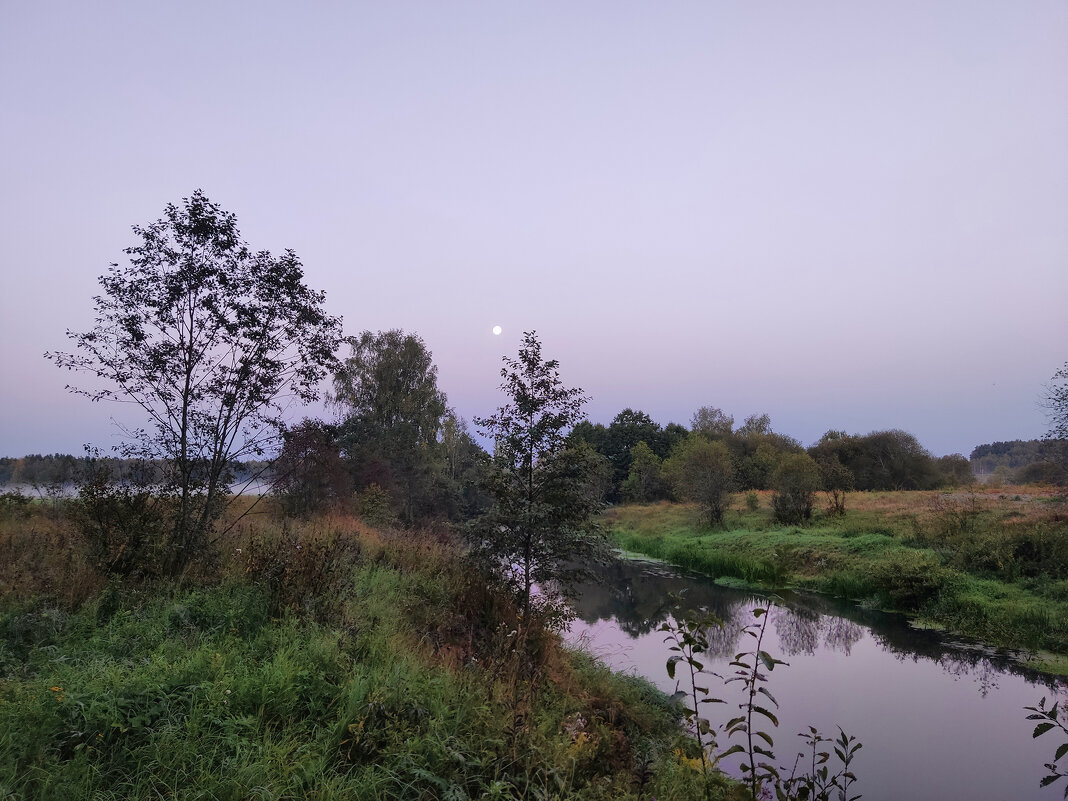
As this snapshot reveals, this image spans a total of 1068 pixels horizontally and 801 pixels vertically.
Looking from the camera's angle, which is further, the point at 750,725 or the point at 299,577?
the point at 299,577

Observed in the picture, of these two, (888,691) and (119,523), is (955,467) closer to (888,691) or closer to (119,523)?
(888,691)

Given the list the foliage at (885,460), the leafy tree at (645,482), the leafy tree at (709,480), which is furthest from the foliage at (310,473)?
the foliage at (885,460)

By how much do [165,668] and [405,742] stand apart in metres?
1.86

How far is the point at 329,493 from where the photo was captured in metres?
21.3

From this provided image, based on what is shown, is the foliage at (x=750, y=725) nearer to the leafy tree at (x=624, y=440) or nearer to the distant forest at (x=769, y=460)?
the distant forest at (x=769, y=460)

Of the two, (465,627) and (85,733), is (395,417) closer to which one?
(465,627)

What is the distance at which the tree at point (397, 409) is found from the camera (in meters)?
30.6

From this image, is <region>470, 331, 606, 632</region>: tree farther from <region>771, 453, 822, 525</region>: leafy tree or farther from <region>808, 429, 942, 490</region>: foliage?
<region>808, 429, 942, 490</region>: foliage

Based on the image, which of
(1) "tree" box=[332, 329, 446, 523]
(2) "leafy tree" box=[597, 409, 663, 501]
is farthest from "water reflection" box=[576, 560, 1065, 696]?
(2) "leafy tree" box=[597, 409, 663, 501]

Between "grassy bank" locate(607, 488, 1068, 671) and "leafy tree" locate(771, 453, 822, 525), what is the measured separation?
86 centimetres

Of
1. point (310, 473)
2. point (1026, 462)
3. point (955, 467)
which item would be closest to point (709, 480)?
point (310, 473)

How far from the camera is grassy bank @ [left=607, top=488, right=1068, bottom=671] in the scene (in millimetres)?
13039

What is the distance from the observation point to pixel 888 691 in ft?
32.8

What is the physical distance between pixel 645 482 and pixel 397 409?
90.2 ft
